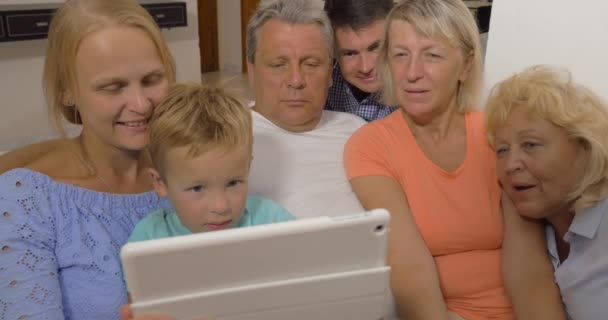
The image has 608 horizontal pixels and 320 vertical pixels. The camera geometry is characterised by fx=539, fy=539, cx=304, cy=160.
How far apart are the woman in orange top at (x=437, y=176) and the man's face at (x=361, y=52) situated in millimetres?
336

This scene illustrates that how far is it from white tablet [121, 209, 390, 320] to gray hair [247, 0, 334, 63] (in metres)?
0.93

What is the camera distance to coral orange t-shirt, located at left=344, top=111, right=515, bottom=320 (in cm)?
135

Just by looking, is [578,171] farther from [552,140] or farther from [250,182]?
[250,182]

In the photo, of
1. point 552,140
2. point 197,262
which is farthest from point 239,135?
point 552,140

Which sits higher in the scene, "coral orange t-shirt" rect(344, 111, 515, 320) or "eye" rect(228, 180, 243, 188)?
"eye" rect(228, 180, 243, 188)

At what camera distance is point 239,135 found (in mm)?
1084

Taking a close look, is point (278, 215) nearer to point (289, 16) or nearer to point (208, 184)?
point (208, 184)

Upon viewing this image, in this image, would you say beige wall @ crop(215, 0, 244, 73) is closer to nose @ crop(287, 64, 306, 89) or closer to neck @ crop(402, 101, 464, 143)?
nose @ crop(287, 64, 306, 89)

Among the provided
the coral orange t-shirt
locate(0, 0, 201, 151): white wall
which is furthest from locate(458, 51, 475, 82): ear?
locate(0, 0, 201, 151): white wall

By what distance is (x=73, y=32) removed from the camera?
3.59ft

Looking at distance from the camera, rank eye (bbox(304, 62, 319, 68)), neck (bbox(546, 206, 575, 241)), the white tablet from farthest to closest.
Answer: eye (bbox(304, 62, 319, 68))
neck (bbox(546, 206, 575, 241))
the white tablet

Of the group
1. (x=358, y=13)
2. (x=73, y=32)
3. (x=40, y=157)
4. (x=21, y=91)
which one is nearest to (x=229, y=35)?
(x=21, y=91)

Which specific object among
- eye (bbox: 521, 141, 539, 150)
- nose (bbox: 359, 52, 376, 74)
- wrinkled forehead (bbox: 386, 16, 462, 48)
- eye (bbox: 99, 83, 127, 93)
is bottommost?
eye (bbox: 521, 141, 539, 150)

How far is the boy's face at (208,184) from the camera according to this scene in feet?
3.45
